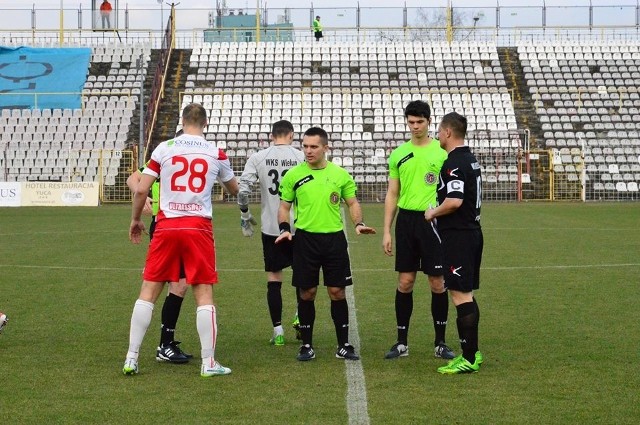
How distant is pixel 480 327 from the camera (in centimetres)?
1031

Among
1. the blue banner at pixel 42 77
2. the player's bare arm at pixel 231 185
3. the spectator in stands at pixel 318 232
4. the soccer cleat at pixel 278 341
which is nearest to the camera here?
the player's bare arm at pixel 231 185

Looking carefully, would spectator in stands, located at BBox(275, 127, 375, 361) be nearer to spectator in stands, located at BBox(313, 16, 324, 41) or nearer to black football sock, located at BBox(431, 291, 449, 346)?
black football sock, located at BBox(431, 291, 449, 346)

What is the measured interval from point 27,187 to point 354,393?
98.2 ft

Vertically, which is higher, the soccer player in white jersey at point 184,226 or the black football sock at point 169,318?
the soccer player in white jersey at point 184,226

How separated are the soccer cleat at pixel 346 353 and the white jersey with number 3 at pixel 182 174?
5.21 feet

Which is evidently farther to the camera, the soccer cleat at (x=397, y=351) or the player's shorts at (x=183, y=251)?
the soccer cleat at (x=397, y=351)

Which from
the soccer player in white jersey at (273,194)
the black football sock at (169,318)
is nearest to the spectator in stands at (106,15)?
the soccer player in white jersey at (273,194)

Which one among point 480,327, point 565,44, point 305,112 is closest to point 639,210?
point 305,112

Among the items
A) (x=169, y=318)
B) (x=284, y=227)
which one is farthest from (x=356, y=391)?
(x=169, y=318)

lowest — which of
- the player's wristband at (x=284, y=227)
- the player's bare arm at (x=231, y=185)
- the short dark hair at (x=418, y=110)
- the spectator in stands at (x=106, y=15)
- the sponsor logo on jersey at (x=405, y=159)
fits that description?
the player's wristband at (x=284, y=227)

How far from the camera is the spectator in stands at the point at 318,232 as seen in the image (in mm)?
8766

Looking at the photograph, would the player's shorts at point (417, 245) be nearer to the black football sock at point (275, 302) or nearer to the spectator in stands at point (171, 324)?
the black football sock at point (275, 302)

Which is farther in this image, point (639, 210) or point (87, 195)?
point (87, 195)

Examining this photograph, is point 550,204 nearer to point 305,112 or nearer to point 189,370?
point 305,112
